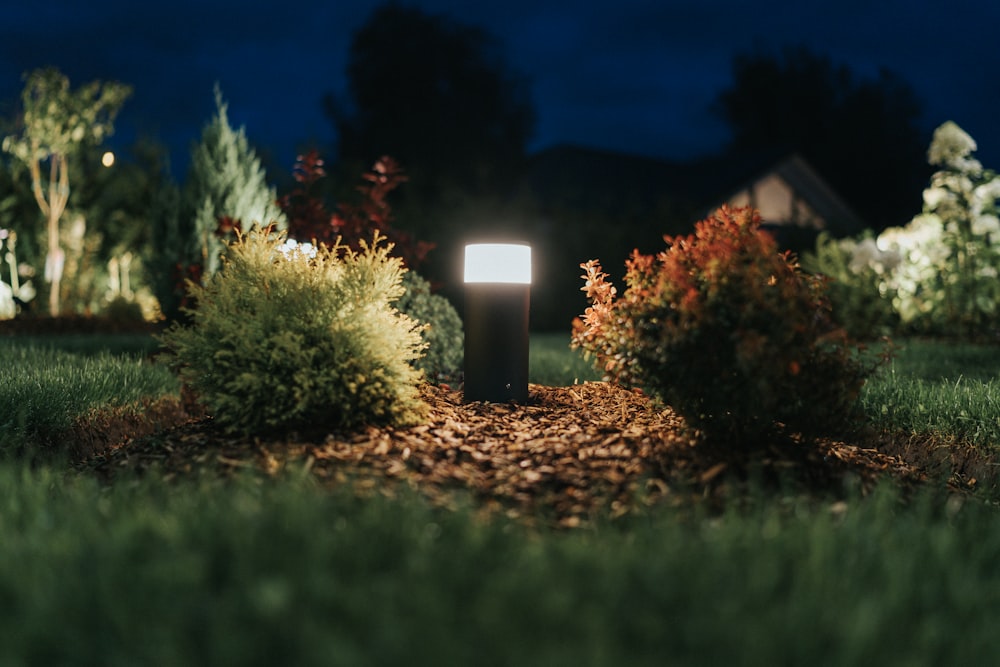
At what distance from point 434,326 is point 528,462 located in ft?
11.4

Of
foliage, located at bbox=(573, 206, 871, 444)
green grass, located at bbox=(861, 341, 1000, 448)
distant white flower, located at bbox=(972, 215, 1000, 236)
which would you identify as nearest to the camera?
foliage, located at bbox=(573, 206, 871, 444)

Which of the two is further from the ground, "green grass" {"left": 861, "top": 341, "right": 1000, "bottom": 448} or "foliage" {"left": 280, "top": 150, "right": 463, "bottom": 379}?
"foliage" {"left": 280, "top": 150, "right": 463, "bottom": 379}

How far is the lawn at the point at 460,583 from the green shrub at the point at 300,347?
0.98 meters

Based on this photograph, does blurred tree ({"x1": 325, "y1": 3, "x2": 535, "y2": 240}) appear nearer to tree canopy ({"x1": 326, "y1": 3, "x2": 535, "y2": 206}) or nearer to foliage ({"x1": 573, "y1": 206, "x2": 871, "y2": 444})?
tree canopy ({"x1": 326, "y1": 3, "x2": 535, "y2": 206})

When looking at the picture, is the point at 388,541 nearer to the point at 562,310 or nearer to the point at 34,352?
the point at 34,352

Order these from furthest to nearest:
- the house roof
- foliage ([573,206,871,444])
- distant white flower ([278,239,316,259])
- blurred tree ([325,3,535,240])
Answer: blurred tree ([325,3,535,240]) < the house roof < distant white flower ([278,239,316,259]) < foliage ([573,206,871,444])

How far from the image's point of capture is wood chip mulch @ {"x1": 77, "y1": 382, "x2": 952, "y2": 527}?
3.38 metres

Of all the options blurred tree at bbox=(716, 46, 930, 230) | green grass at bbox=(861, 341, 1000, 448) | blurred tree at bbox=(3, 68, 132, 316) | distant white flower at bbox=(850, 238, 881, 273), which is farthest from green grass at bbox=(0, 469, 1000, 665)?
blurred tree at bbox=(716, 46, 930, 230)

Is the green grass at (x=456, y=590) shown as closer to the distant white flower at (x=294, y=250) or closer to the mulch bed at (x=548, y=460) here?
the mulch bed at (x=548, y=460)

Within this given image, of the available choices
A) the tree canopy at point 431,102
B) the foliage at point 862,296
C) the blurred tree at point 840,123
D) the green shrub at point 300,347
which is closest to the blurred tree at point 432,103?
the tree canopy at point 431,102

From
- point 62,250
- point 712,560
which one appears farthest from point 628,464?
point 62,250

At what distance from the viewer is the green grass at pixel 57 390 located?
5.12 m

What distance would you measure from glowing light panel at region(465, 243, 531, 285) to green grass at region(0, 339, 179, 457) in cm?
282

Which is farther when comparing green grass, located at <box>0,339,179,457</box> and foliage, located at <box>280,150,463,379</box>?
foliage, located at <box>280,150,463,379</box>
